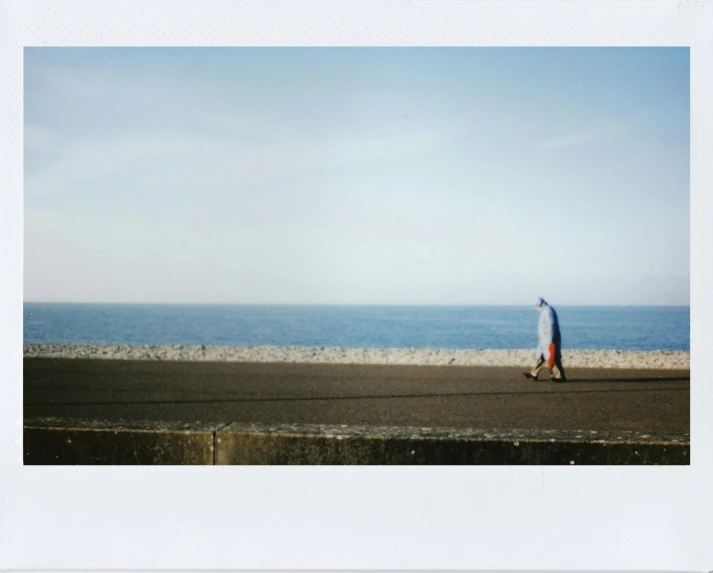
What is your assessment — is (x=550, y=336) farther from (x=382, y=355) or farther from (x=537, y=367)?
(x=382, y=355)

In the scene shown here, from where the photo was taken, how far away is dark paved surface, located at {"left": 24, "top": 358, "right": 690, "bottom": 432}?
7.88 m

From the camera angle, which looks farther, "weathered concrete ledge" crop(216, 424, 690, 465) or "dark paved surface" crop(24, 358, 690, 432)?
"dark paved surface" crop(24, 358, 690, 432)

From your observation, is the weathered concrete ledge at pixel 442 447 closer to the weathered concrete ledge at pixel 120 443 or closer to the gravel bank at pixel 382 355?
the weathered concrete ledge at pixel 120 443

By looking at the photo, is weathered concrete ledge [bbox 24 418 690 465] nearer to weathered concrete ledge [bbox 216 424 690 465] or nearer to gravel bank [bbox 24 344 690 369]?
weathered concrete ledge [bbox 216 424 690 465]

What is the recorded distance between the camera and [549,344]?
36.7 feet

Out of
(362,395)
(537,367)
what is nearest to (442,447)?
(362,395)

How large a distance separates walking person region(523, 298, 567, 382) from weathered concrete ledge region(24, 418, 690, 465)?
7293 millimetres

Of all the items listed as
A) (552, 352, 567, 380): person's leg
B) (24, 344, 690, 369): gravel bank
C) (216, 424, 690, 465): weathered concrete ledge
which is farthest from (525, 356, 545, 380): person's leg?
(216, 424, 690, 465): weathered concrete ledge

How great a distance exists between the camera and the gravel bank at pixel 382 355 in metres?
15.9

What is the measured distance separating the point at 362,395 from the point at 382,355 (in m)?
7.59
